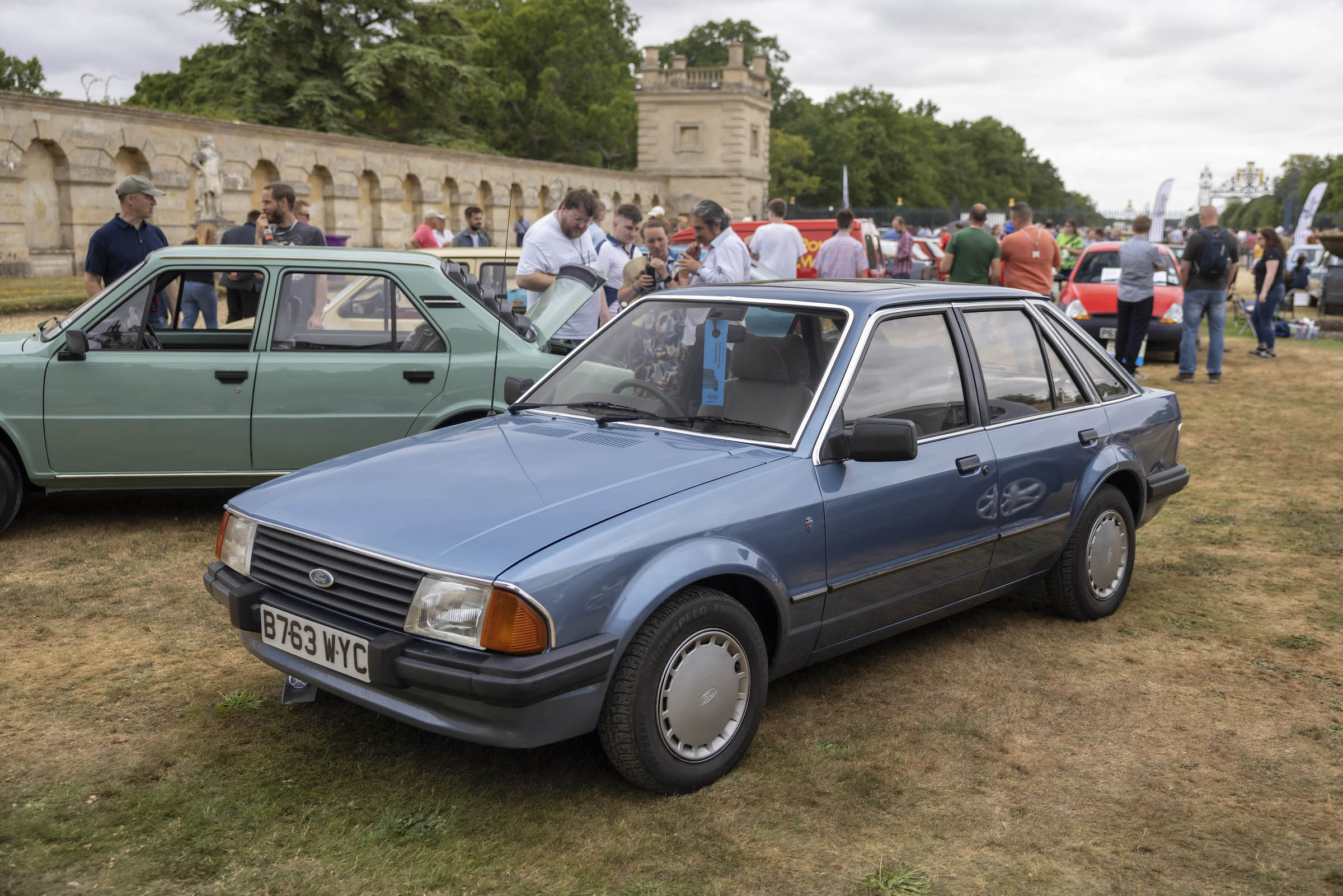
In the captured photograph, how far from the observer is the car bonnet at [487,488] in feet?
11.1

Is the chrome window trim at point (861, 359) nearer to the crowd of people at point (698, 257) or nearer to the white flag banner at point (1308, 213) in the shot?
the crowd of people at point (698, 257)

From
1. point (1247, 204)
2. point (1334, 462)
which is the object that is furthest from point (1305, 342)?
point (1247, 204)

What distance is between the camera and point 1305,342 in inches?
771

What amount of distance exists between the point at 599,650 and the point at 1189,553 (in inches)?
185

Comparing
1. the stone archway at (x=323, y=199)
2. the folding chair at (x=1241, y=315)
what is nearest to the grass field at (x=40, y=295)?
the stone archway at (x=323, y=199)

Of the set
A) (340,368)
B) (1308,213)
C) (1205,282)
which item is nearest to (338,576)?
(340,368)

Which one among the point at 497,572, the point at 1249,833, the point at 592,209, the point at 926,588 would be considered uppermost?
the point at 592,209

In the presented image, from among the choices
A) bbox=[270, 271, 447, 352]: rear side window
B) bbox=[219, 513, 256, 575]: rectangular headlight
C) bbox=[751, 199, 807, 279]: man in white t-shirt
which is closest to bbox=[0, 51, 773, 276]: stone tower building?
bbox=[270, 271, 447, 352]: rear side window

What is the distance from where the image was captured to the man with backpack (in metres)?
13.4

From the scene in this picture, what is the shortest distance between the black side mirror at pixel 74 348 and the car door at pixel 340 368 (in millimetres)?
915

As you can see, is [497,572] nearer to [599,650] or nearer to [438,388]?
[599,650]

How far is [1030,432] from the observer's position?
16.2 ft

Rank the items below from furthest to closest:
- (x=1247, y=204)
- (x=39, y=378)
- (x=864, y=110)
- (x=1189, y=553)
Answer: (x=1247, y=204) → (x=864, y=110) → (x=1189, y=553) → (x=39, y=378)

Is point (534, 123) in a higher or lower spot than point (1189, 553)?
higher
